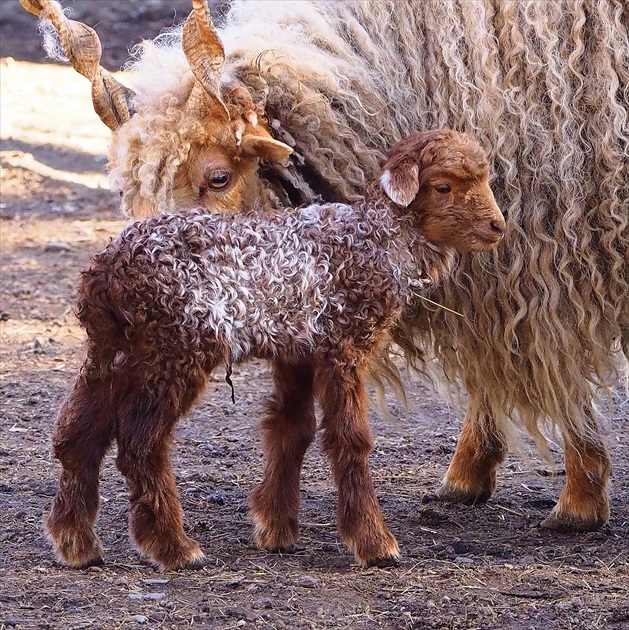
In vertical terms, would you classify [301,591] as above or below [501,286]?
below

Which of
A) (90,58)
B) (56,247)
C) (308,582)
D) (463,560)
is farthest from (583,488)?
(56,247)

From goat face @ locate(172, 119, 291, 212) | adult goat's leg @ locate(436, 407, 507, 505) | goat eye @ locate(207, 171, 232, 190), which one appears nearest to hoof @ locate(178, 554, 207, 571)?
goat face @ locate(172, 119, 291, 212)

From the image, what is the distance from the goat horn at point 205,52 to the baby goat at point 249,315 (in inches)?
22.9

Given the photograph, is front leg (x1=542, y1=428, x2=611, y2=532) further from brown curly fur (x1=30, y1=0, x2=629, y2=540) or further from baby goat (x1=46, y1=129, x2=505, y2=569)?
baby goat (x1=46, y1=129, x2=505, y2=569)

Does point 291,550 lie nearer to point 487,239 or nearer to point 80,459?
point 80,459

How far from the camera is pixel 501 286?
15.5ft

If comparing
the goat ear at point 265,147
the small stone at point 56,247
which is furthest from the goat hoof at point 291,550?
the small stone at point 56,247

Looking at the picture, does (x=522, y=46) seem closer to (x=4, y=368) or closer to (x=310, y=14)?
(x=310, y=14)

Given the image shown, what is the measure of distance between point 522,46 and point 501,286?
983mm

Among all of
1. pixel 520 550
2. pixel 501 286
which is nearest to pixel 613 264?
pixel 501 286

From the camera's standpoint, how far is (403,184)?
4113 millimetres

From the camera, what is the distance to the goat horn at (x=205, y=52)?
4.39 metres

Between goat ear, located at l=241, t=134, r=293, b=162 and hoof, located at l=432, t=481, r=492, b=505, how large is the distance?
180 cm

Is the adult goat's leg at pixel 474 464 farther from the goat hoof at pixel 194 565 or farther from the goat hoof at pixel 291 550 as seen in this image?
the goat hoof at pixel 194 565
